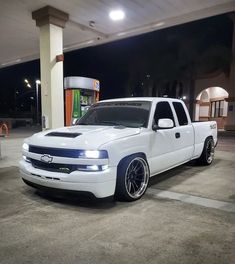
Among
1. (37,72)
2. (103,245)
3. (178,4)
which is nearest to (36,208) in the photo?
(103,245)

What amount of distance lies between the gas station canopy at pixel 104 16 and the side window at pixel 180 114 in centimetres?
444

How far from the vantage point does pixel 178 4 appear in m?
9.20

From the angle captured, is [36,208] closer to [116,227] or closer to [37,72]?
[116,227]

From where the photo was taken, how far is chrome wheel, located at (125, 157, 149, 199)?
436cm

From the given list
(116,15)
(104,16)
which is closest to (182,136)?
(116,15)

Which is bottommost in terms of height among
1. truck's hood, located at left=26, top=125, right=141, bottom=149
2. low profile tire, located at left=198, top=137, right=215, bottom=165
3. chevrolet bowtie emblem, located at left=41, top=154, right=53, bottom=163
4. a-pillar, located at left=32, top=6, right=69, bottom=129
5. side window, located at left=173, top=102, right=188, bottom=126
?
low profile tire, located at left=198, top=137, right=215, bottom=165

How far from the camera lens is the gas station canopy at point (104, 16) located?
29.8 feet

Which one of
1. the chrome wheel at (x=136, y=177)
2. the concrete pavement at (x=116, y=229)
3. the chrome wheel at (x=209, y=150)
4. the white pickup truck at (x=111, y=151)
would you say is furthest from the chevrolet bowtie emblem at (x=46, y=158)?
the chrome wheel at (x=209, y=150)

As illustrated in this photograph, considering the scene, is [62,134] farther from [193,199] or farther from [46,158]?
[193,199]

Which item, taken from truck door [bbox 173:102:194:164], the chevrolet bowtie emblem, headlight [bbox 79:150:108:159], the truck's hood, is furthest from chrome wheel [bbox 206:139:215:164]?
the chevrolet bowtie emblem

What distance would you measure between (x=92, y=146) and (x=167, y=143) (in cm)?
193

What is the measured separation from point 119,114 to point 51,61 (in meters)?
5.18

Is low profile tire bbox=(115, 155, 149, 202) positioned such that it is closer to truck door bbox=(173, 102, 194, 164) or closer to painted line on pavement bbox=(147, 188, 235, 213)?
painted line on pavement bbox=(147, 188, 235, 213)

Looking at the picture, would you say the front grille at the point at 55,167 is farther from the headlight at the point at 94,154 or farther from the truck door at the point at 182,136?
the truck door at the point at 182,136
